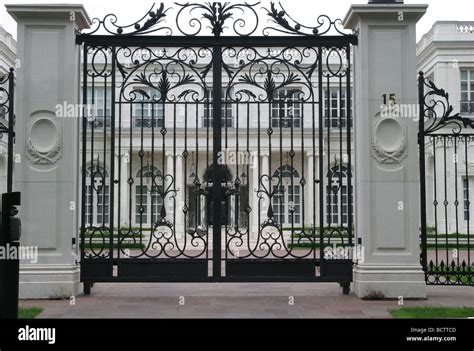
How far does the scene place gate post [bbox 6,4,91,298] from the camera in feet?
28.1

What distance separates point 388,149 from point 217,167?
2.44 metres

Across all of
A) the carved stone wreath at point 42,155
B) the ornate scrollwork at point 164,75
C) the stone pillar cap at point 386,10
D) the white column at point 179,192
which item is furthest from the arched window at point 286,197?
the white column at point 179,192

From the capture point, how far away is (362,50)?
881cm

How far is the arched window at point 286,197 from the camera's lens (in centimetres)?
921

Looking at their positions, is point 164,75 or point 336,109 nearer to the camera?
point 164,75

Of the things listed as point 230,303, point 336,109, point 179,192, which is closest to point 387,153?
point 230,303

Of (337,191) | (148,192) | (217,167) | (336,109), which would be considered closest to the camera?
(217,167)

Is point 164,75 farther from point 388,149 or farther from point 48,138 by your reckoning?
point 388,149

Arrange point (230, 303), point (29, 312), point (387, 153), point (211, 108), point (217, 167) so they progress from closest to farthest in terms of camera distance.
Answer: point (29, 312)
point (230, 303)
point (387, 153)
point (217, 167)
point (211, 108)

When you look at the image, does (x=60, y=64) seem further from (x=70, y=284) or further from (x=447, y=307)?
(x=447, y=307)

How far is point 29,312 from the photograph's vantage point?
735 centimetres

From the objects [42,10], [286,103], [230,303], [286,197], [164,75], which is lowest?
[230,303]

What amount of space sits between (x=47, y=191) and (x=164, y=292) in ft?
7.57
